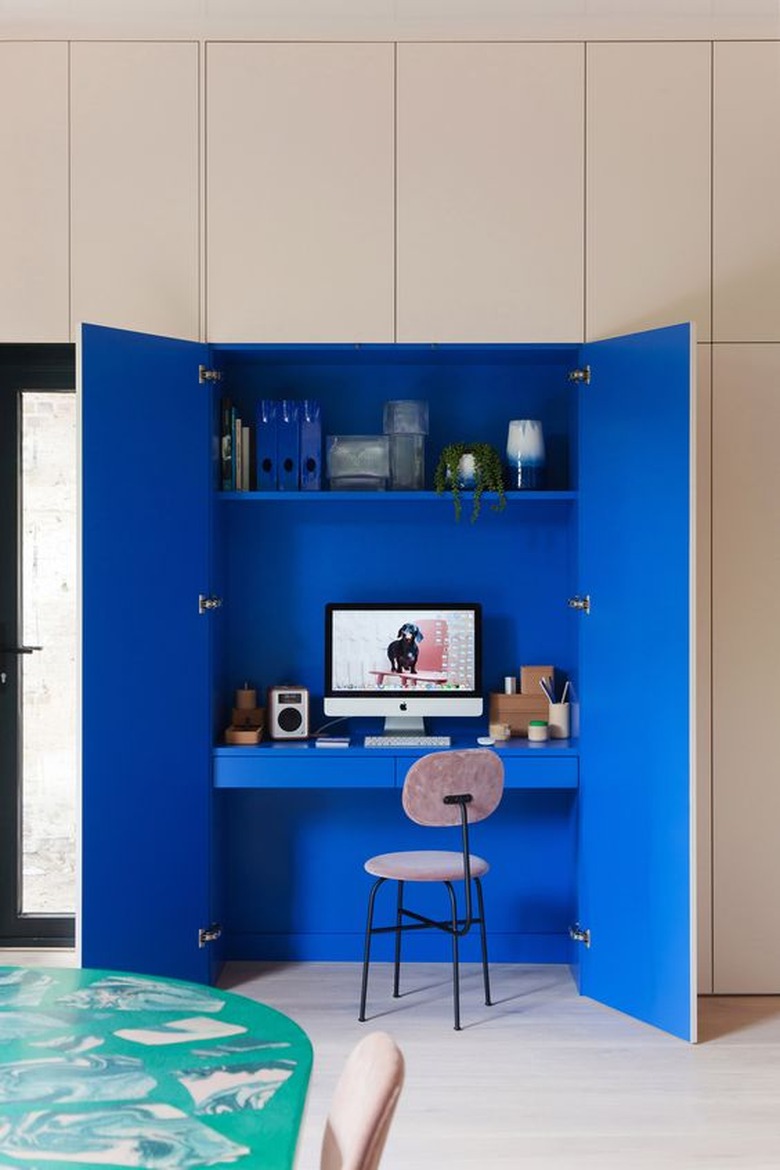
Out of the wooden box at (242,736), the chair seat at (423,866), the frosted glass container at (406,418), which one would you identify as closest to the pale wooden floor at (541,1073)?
the chair seat at (423,866)

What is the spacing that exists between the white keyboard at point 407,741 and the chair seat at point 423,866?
0.37 meters

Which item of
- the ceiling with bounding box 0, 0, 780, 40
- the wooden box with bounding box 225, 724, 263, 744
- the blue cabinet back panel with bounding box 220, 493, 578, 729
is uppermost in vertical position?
the ceiling with bounding box 0, 0, 780, 40

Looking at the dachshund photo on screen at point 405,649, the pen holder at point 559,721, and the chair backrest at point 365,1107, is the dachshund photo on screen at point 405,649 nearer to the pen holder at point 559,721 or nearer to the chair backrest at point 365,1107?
the pen holder at point 559,721

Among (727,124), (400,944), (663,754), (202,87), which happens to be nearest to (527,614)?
(663,754)

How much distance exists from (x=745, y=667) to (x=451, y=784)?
1135 mm

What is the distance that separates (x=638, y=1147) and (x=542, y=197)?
2947 millimetres

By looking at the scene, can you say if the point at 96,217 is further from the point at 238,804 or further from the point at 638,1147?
the point at 638,1147

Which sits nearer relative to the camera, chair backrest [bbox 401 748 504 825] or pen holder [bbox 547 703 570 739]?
chair backrest [bbox 401 748 504 825]

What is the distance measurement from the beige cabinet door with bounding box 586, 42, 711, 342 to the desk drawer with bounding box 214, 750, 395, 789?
1.66 meters

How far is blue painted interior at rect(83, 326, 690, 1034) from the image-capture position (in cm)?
377

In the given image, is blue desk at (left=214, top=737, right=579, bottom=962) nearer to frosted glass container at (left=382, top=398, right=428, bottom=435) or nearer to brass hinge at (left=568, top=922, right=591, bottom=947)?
brass hinge at (left=568, top=922, right=591, bottom=947)

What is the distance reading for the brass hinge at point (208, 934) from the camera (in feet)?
13.3

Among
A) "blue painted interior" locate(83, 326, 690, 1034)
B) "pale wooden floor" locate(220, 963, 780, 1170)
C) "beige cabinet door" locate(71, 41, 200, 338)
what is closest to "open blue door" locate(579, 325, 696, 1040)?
"blue painted interior" locate(83, 326, 690, 1034)

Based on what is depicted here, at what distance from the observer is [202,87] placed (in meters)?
4.13
